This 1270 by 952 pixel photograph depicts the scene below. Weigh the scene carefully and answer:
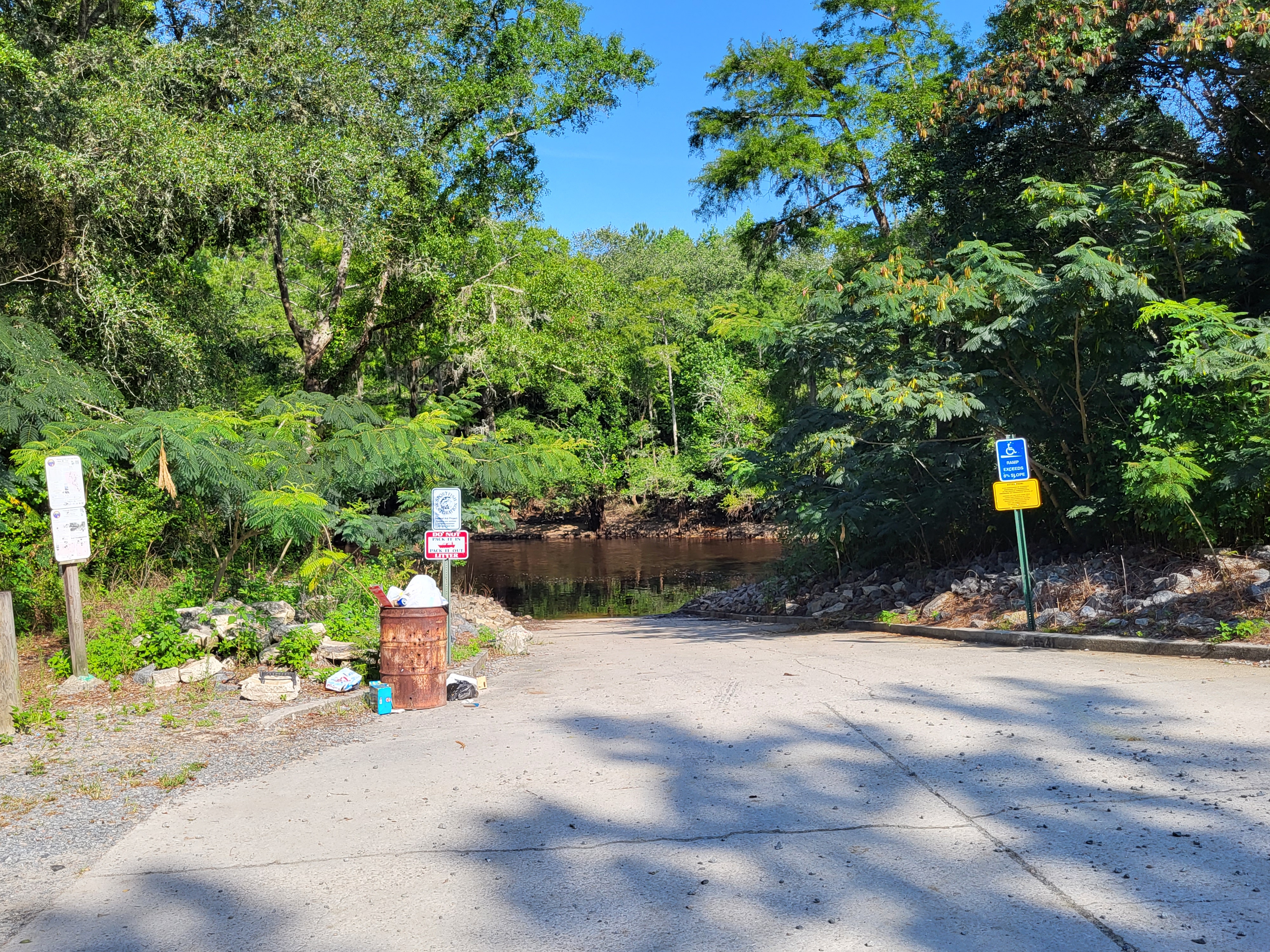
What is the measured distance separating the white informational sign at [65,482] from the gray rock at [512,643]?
5.69m

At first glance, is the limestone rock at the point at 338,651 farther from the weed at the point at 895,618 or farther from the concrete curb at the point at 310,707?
the weed at the point at 895,618

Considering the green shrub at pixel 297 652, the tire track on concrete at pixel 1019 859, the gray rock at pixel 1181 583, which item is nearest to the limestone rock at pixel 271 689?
the green shrub at pixel 297 652

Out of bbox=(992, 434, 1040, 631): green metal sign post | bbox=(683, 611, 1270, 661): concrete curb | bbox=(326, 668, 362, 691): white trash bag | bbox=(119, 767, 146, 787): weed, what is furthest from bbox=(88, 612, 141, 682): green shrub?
bbox=(992, 434, 1040, 631): green metal sign post

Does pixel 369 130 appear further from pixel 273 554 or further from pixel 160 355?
pixel 273 554

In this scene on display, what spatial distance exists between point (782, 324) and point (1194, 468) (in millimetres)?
7109

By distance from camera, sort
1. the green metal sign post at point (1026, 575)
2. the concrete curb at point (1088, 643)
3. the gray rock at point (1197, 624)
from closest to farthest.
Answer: the concrete curb at point (1088, 643) < the gray rock at point (1197, 624) < the green metal sign post at point (1026, 575)

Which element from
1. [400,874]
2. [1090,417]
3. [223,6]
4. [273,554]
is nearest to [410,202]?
[223,6]

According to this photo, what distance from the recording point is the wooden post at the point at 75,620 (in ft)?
30.8

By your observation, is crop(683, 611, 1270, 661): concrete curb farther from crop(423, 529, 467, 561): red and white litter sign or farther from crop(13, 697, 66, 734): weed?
crop(13, 697, 66, 734): weed

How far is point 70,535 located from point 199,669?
72.8 inches

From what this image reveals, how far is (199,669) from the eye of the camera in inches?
393

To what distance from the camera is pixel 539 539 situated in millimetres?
54281

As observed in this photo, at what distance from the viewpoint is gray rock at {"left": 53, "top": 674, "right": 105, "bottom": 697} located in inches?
368

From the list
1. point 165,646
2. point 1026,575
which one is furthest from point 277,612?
point 1026,575
